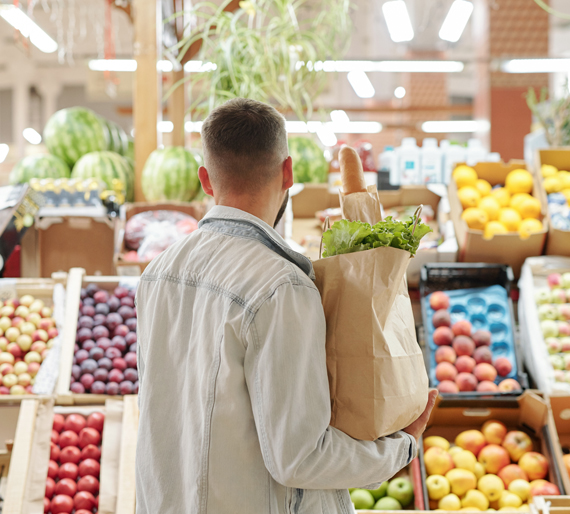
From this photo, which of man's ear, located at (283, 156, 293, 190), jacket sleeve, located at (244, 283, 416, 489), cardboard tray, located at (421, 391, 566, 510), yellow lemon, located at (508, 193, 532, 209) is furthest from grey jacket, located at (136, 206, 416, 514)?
yellow lemon, located at (508, 193, 532, 209)

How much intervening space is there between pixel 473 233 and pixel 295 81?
1324 millimetres

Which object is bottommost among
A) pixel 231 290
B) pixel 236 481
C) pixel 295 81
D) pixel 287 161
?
pixel 236 481

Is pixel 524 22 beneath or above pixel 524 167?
above

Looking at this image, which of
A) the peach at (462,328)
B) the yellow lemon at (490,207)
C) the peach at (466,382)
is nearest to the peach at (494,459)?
the peach at (466,382)

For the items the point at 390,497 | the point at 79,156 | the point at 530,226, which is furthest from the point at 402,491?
the point at 79,156

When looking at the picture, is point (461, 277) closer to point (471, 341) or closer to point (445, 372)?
point (471, 341)

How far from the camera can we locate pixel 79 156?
12.6 feet

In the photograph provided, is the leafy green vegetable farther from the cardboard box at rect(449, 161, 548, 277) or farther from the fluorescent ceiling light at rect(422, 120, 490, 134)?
the fluorescent ceiling light at rect(422, 120, 490, 134)

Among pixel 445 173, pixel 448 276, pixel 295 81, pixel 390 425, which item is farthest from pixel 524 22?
pixel 390 425

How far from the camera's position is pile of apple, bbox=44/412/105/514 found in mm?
2117

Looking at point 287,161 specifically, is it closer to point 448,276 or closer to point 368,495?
point 368,495

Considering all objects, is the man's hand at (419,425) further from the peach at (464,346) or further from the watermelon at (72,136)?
the watermelon at (72,136)

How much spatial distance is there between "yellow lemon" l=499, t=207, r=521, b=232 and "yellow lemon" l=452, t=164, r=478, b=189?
0.88 ft

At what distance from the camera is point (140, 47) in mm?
3490
